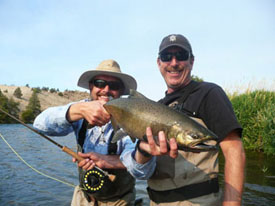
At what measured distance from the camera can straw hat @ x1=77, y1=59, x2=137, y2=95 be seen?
359 cm

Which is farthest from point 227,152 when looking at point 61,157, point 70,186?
point 61,157

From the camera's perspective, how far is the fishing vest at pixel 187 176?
7.63 feet

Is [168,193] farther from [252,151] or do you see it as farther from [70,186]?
[252,151]


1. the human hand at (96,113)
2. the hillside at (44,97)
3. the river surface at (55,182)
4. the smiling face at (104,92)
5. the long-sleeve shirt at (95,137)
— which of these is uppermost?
the hillside at (44,97)

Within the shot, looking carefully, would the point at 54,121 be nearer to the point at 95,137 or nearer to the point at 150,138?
the point at 95,137

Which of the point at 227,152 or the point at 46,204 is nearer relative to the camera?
the point at 227,152

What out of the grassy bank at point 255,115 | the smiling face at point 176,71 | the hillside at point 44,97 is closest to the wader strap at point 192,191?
the smiling face at point 176,71

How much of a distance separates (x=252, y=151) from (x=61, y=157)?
10.7 m

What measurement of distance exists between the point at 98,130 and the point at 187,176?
1.52m

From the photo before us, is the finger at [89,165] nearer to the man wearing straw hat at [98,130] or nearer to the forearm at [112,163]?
the man wearing straw hat at [98,130]

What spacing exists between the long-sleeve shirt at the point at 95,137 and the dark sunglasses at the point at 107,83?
0.64 metres

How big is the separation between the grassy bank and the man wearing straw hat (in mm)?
9367

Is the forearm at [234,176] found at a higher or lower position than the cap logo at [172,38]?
lower

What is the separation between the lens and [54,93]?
6756cm
